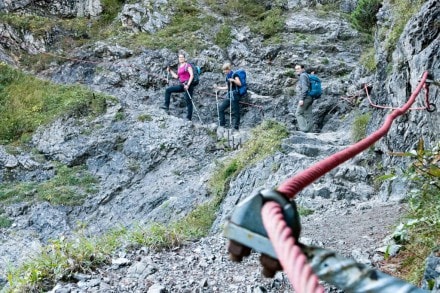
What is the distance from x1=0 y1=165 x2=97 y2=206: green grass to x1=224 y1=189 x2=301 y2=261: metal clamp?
11.5 m

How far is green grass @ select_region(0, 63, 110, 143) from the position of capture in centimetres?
1548

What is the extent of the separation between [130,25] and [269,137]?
469 inches

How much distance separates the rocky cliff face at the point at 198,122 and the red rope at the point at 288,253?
6.27 m

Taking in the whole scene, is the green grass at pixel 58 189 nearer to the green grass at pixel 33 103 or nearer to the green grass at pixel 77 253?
the green grass at pixel 33 103

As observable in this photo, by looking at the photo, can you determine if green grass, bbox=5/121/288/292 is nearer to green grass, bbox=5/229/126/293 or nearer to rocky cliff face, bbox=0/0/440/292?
green grass, bbox=5/229/126/293

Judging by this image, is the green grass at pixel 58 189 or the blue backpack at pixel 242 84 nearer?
the green grass at pixel 58 189

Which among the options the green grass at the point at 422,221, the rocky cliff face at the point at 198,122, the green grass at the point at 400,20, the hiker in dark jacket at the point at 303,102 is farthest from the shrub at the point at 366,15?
the green grass at the point at 422,221

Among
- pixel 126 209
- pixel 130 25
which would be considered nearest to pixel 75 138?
Answer: pixel 126 209

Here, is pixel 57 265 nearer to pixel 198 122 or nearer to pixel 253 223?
pixel 253 223

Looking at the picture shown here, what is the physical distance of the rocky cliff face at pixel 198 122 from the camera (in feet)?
28.0

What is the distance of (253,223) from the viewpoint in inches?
54.5

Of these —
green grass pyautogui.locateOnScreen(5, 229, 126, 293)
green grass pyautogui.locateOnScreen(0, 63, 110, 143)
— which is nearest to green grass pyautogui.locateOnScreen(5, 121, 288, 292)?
green grass pyautogui.locateOnScreen(5, 229, 126, 293)

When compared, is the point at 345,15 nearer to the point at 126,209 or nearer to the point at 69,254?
the point at 126,209

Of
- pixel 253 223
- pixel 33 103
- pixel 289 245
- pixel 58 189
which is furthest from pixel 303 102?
pixel 289 245
